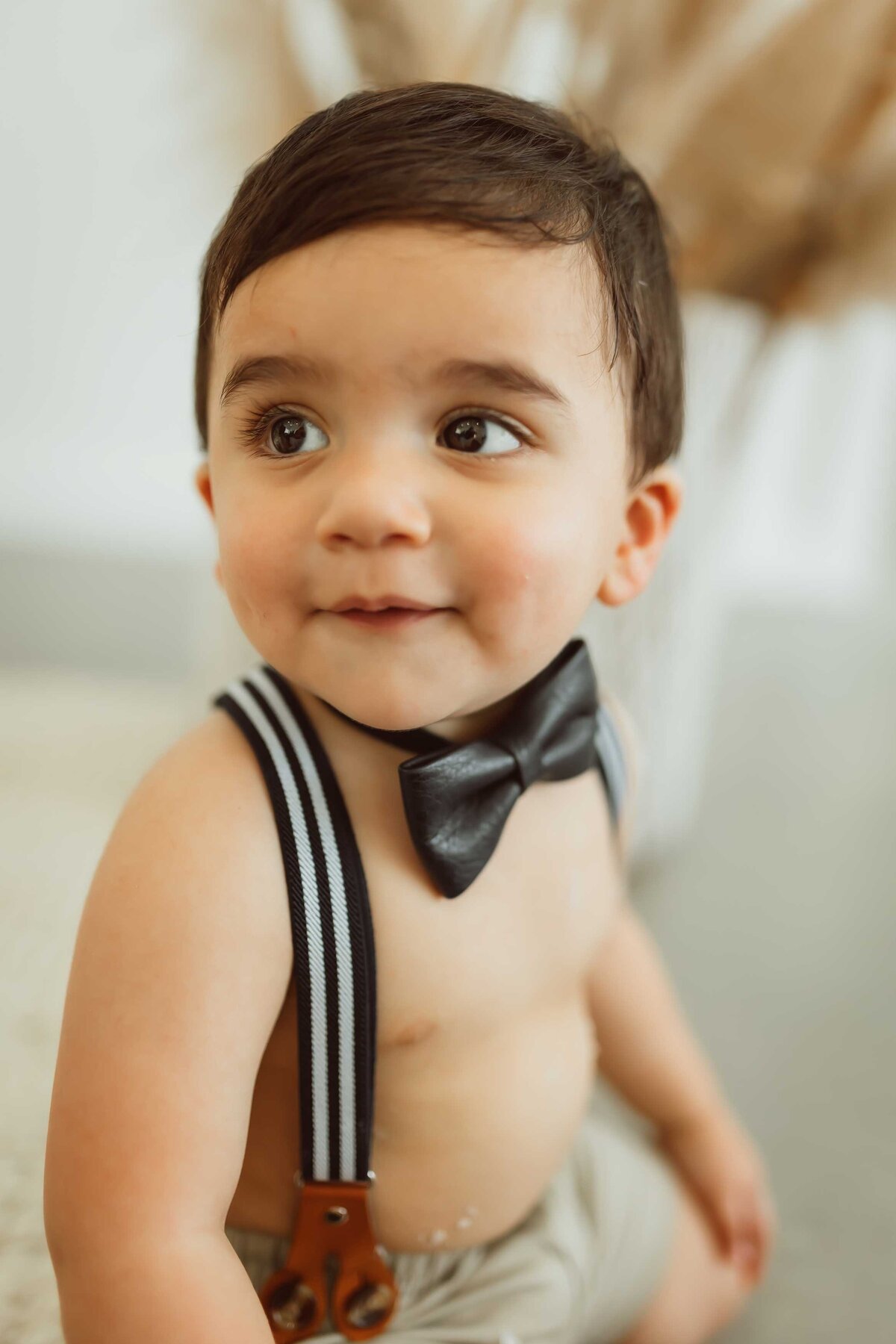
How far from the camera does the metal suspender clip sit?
0.49 meters

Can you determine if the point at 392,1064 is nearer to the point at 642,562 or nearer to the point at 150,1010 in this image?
the point at 150,1010

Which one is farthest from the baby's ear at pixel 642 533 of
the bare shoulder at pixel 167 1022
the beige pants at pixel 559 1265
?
the beige pants at pixel 559 1265

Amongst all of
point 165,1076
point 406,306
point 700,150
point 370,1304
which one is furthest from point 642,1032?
point 700,150

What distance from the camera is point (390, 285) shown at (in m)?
0.41

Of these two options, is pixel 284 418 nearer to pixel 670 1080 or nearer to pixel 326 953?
pixel 326 953

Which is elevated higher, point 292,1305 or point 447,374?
point 447,374

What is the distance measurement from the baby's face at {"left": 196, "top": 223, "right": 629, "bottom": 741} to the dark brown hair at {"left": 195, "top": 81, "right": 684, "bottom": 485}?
11 mm

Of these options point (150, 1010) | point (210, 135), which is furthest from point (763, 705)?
point (150, 1010)

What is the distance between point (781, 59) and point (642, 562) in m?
0.51

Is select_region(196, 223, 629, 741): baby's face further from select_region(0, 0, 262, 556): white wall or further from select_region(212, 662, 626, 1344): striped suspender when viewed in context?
select_region(0, 0, 262, 556): white wall

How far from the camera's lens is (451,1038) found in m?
0.51

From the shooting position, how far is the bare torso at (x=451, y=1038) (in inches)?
19.3

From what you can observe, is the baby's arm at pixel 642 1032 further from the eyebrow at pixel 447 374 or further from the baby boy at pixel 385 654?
the eyebrow at pixel 447 374

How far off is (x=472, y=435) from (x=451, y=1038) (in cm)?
27
